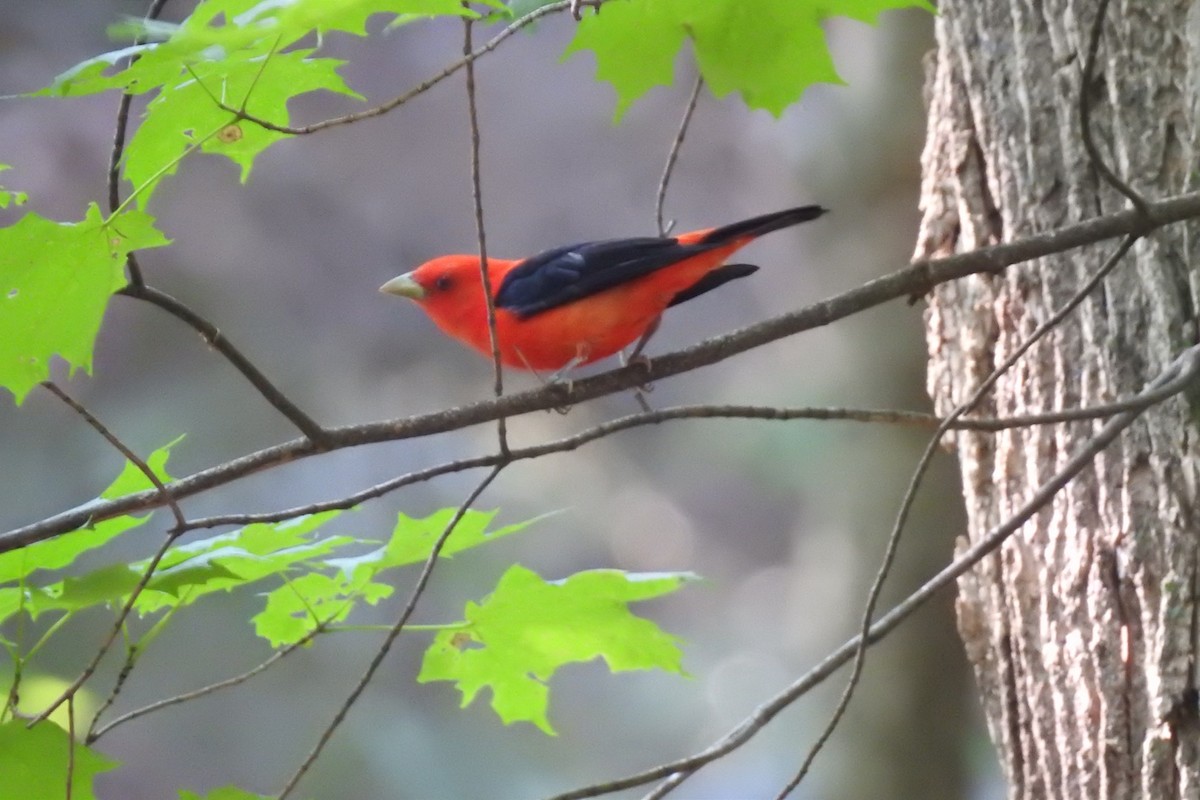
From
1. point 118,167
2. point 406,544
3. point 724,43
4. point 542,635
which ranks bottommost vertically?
point 542,635

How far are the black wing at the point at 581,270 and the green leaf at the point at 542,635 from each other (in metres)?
0.48

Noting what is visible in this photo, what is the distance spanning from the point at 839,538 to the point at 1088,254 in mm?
1229

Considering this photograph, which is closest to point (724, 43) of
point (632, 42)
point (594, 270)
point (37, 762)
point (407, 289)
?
point (632, 42)

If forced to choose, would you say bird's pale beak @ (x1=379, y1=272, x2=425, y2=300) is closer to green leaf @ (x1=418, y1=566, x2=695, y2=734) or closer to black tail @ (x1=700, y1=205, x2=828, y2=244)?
black tail @ (x1=700, y1=205, x2=828, y2=244)

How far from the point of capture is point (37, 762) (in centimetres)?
85

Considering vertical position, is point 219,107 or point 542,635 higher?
point 219,107

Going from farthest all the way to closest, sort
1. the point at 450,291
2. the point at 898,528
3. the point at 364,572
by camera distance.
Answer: the point at 450,291 < the point at 364,572 < the point at 898,528

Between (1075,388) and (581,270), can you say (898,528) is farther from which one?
(581,270)

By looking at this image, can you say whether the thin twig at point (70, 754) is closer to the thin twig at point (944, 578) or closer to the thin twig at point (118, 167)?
the thin twig at point (118, 167)

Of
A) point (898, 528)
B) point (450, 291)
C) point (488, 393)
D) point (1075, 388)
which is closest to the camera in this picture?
point (898, 528)

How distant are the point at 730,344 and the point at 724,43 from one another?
298 mm

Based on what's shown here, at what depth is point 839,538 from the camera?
2.44m

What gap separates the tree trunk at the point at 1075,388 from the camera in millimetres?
1192

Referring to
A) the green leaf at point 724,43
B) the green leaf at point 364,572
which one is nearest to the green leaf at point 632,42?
the green leaf at point 724,43
